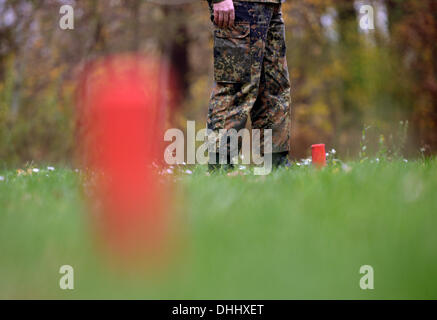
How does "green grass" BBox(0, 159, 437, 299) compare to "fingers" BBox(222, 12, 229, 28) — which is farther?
"fingers" BBox(222, 12, 229, 28)

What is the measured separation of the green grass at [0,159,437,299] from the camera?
4.64 ft

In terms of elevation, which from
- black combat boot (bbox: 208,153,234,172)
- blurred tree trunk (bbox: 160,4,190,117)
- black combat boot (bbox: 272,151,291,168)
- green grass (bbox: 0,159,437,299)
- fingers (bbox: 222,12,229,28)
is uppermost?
blurred tree trunk (bbox: 160,4,190,117)

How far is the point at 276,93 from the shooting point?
3314 millimetres

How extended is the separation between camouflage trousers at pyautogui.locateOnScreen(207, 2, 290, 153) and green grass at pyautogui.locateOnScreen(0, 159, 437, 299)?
1.05m

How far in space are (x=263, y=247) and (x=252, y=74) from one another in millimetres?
1755

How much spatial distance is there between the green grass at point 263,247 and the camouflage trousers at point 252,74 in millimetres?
1052

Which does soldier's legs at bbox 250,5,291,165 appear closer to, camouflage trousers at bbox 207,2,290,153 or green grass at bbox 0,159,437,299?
camouflage trousers at bbox 207,2,290,153

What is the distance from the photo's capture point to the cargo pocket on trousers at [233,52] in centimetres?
304

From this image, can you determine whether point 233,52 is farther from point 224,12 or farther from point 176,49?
point 176,49

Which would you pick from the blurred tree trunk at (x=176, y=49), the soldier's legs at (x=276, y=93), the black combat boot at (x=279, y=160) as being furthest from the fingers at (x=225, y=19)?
the blurred tree trunk at (x=176, y=49)

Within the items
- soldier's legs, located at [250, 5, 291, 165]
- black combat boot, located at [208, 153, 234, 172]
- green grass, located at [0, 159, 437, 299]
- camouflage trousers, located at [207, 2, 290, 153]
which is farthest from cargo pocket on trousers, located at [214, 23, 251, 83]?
green grass, located at [0, 159, 437, 299]

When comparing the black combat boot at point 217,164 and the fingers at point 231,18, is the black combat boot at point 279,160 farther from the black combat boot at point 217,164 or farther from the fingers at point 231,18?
the fingers at point 231,18

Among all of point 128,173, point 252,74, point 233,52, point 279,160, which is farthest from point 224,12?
point 128,173
